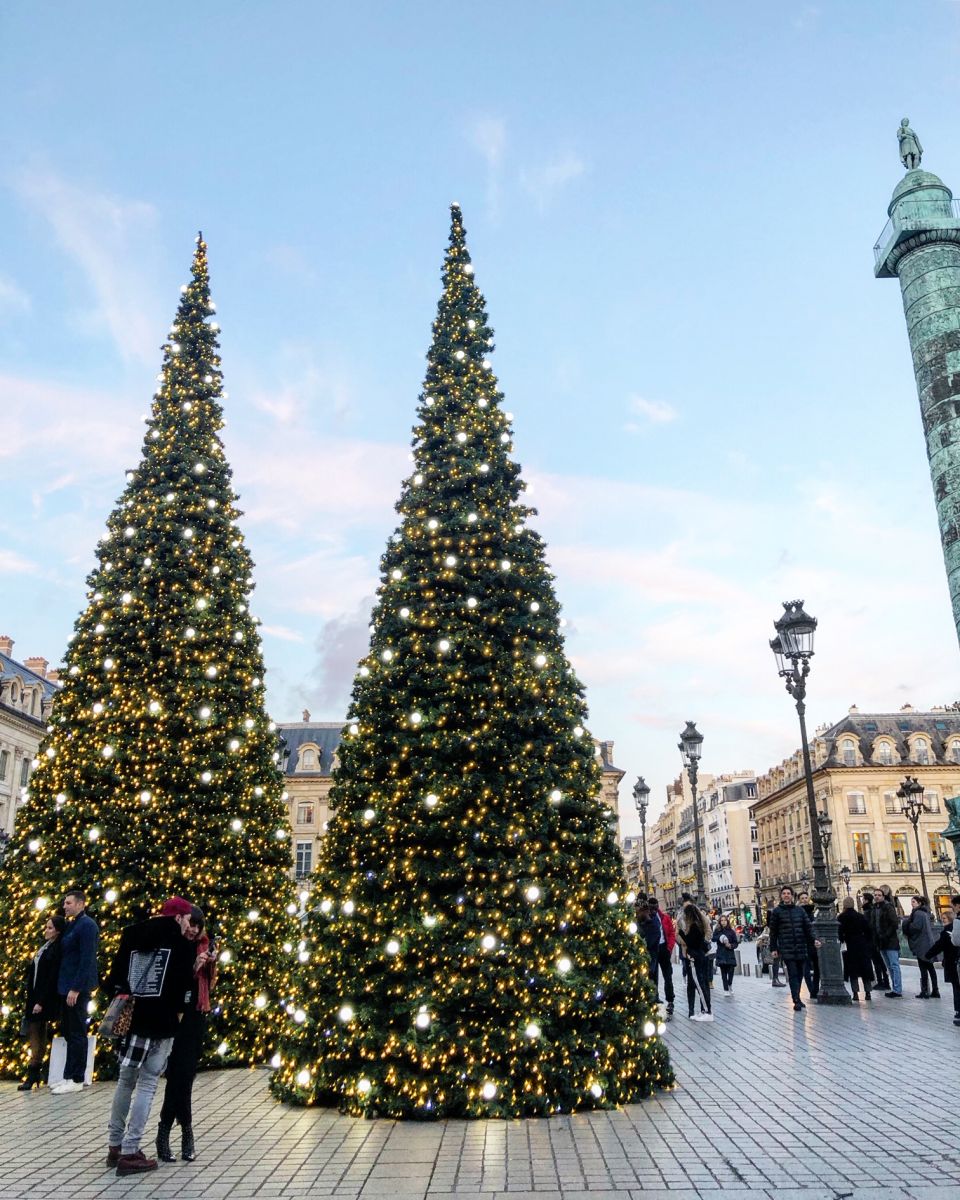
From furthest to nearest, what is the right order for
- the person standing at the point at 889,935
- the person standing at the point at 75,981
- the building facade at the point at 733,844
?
the building facade at the point at 733,844, the person standing at the point at 889,935, the person standing at the point at 75,981

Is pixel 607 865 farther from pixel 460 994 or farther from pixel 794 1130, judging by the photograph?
pixel 794 1130

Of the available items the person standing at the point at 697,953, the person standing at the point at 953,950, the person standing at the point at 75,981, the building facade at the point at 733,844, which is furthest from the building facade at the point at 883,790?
the person standing at the point at 75,981

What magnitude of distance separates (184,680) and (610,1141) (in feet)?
24.4

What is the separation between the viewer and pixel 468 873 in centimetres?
810

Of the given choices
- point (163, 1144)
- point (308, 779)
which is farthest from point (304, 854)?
point (163, 1144)

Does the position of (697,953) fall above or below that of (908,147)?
below

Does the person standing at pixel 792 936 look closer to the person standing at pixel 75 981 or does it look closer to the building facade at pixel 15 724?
the person standing at pixel 75 981

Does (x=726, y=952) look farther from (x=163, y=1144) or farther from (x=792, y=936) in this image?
(x=163, y=1144)

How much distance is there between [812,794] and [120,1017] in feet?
44.8

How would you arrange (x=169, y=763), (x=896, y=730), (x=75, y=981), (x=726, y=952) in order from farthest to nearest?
(x=896, y=730) < (x=726, y=952) < (x=169, y=763) < (x=75, y=981)

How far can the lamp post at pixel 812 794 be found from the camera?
16.0 metres

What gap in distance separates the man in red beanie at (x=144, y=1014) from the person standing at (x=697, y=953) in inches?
405

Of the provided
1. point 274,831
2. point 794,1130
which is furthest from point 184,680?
point 794,1130

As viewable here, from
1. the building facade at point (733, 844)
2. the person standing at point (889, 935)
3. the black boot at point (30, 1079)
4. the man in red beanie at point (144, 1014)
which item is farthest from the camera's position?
the building facade at point (733, 844)
